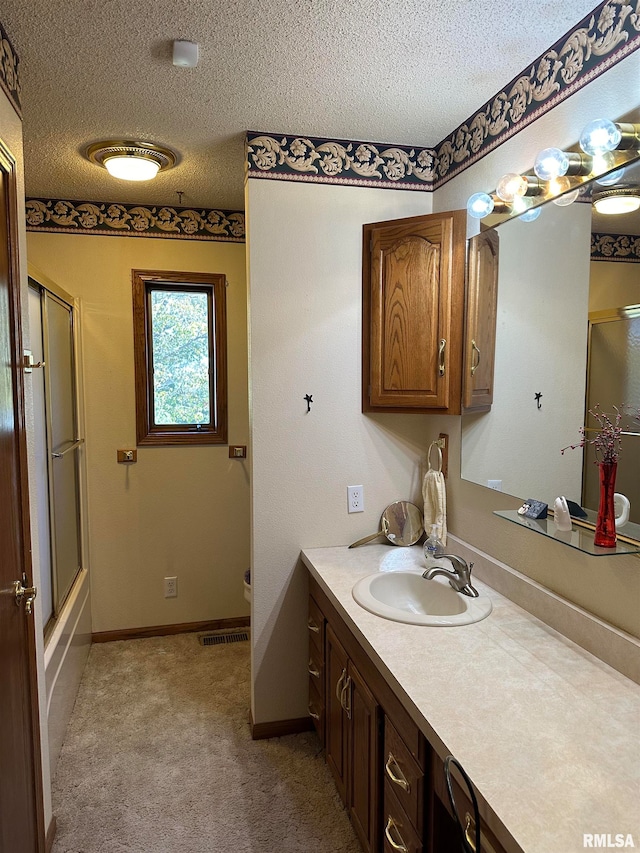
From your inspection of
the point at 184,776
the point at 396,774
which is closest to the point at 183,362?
the point at 184,776

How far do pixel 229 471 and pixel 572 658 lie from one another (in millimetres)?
2359

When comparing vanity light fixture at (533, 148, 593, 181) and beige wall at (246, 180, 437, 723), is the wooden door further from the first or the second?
vanity light fixture at (533, 148, 593, 181)

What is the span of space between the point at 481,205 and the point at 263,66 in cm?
83

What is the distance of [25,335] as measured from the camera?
5.57 ft

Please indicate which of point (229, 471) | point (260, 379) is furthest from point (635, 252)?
point (229, 471)

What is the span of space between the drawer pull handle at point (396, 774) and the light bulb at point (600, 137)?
1.64 metres

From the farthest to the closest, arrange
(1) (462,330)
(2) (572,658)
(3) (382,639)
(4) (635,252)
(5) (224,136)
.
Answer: (5) (224,136)
(1) (462,330)
(3) (382,639)
(2) (572,658)
(4) (635,252)

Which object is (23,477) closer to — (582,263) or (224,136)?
(224,136)

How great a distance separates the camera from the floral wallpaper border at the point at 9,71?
5.01 ft

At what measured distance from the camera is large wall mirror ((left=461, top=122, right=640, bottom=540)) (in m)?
1.37

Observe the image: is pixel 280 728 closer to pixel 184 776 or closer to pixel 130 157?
pixel 184 776

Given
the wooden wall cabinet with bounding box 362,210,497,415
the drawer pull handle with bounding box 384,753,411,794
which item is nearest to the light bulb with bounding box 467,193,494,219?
the wooden wall cabinet with bounding box 362,210,497,415

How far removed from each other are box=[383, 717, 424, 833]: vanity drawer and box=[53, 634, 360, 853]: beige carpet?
624mm

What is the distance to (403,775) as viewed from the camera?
4.49 ft
